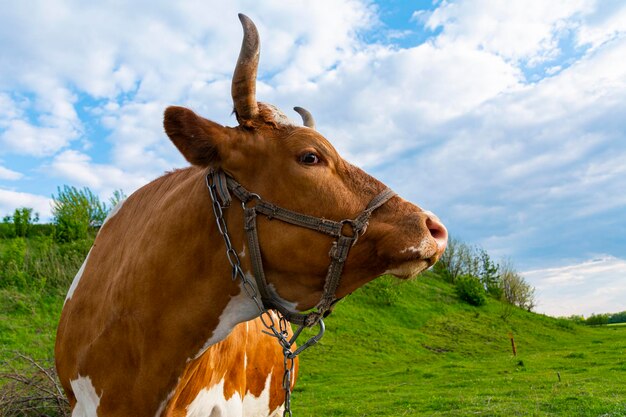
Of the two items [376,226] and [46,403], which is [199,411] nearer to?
[376,226]

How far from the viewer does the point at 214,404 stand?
4270 mm

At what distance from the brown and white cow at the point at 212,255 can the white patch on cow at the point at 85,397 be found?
2 centimetres

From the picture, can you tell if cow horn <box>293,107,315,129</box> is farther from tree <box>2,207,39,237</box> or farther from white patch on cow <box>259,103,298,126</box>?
tree <box>2,207,39,237</box>

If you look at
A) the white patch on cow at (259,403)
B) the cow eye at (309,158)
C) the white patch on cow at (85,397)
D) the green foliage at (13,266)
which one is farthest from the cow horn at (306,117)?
the green foliage at (13,266)

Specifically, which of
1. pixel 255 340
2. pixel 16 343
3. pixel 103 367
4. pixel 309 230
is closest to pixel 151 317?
pixel 103 367

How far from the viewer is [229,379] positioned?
178 inches

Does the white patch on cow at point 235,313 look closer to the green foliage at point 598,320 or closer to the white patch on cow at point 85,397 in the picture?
the white patch on cow at point 85,397

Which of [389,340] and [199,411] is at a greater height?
[389,340]

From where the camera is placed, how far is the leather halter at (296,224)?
3072mm

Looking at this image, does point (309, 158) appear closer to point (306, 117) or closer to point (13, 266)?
point (306, 117)

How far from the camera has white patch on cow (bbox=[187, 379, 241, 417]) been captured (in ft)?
13.3

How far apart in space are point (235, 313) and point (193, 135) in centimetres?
116

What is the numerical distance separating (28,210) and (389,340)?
2707 centimetres

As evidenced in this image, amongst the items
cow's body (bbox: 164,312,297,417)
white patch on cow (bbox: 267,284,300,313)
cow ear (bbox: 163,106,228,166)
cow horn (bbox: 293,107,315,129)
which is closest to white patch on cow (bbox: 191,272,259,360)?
white patch on cow (bbox: 267,284,300,313)
